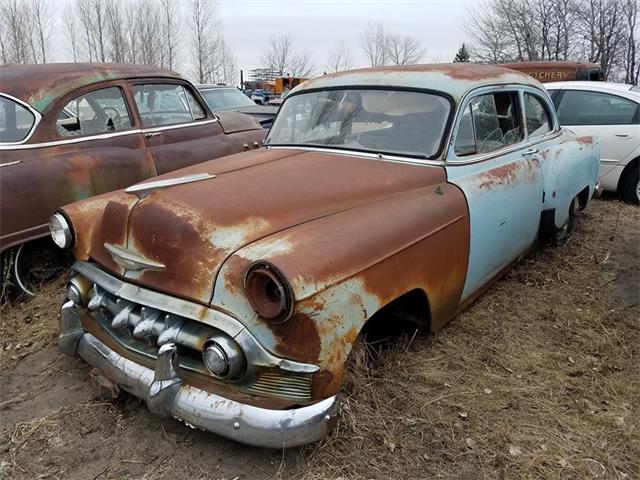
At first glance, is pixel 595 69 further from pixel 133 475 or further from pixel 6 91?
pixel 133 475

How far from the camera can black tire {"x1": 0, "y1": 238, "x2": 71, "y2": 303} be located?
3.90 metres

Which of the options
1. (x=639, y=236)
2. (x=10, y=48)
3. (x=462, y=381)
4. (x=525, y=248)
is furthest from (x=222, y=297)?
(x=10, y=48)

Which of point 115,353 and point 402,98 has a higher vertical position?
Result: point 402,98

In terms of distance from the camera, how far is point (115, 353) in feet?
8.45

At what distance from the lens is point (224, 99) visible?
10023mm

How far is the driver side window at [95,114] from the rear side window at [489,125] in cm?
308

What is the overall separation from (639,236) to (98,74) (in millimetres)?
5581

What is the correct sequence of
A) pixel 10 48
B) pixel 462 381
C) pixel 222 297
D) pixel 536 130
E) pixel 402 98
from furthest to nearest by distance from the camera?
pixel 10 48
pixel 536 130
pixel 402 98
pixel 462 381
pixel 222 297

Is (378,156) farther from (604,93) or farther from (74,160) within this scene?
(604,93)

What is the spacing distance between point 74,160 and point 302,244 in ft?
9.07

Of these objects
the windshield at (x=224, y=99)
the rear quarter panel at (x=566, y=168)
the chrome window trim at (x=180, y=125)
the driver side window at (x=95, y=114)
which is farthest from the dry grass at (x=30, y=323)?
the windshield at (x=224, y=99)

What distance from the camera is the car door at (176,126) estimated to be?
16.6ft

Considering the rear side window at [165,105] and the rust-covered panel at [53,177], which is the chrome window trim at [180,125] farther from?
the rust-covered panel at [53,177]

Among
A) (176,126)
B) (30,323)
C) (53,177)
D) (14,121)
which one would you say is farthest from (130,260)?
(176,126)
